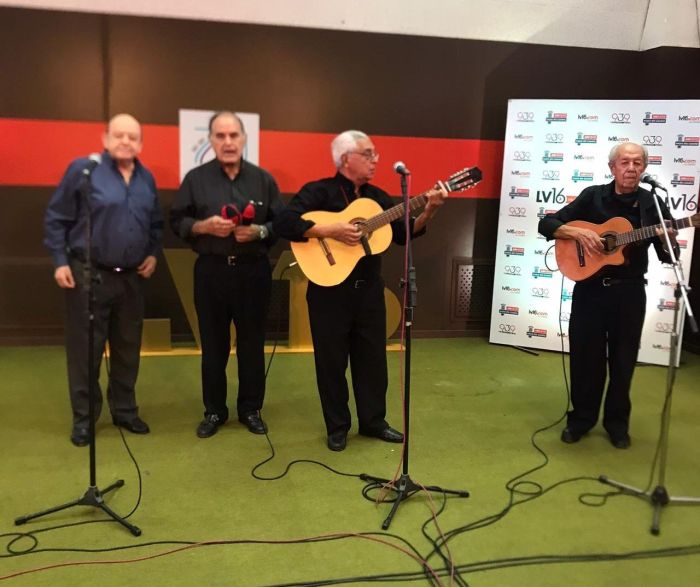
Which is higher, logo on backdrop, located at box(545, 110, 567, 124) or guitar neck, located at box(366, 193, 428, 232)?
logo on backdrop, located at box(545, 110, 567, 124)

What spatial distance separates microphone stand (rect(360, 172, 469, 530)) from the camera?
8.45 ft

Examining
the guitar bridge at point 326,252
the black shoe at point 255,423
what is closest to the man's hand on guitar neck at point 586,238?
the guitar bridge at point 326,252

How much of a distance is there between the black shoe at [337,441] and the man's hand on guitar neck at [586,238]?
1.64 metres

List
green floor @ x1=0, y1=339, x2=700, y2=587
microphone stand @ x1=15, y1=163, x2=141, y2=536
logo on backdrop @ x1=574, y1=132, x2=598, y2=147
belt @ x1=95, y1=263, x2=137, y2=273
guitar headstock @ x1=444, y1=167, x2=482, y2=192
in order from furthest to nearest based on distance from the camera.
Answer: logo on backdrop @ x1=574, y1=132, x2=598, y2=147
belt @ x1=95, y1=263, x2=137, y2=273
guitar headstock @ x1=444, y1=167, x2=482, y2=192
microphone stand @ x1=15, y1=163, x2=141, y2=536
green floor @ x1=0, y1=339, x2=700, y2=587

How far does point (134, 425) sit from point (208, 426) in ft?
1.41

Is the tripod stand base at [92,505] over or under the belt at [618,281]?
under

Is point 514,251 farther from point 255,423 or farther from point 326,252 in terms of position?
point 255,423

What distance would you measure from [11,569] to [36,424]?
1486 mm

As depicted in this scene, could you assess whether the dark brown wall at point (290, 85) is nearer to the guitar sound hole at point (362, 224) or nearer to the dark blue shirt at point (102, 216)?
the dark blue shirt at point (102, 216)

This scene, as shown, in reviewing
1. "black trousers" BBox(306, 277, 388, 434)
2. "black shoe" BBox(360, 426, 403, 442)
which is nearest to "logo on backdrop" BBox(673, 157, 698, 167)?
"black trousers" BBox(306, 277, 388, 434)

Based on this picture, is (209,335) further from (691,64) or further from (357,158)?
(691,64)

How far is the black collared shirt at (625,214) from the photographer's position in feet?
10.6

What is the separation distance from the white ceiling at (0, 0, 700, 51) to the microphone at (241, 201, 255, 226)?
2596 millimetres

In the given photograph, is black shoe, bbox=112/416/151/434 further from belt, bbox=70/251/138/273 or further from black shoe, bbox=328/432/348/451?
black shoe, bbox=328/432/348/451
